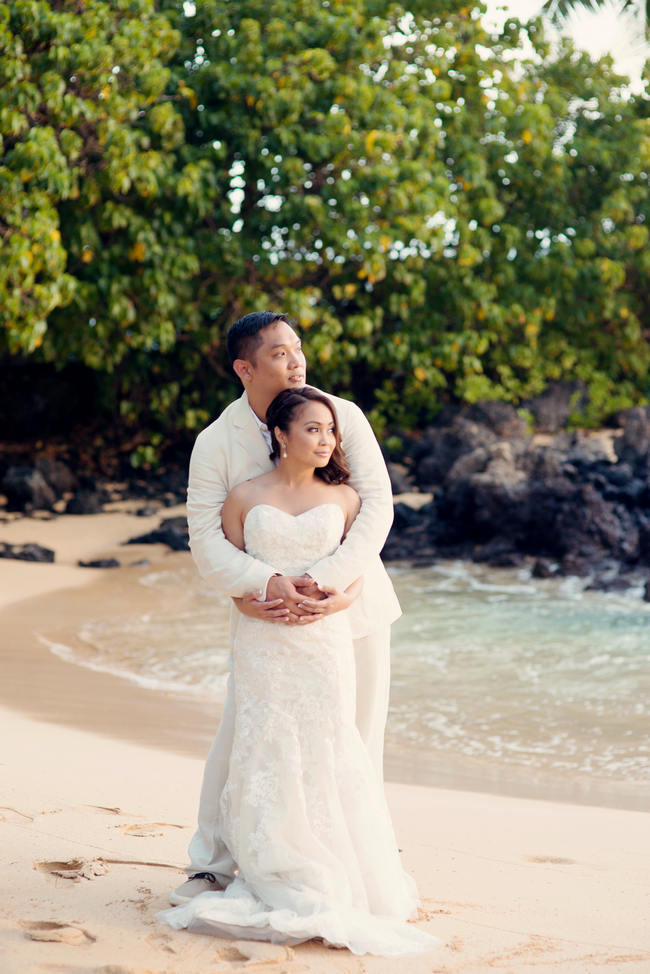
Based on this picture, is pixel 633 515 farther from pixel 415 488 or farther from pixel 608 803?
pixel 608 803

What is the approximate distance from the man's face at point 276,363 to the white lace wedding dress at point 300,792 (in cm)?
42

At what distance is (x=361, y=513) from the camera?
11.1 ft

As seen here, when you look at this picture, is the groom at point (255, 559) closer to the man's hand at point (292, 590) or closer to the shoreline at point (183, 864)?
the man's hand at point (292, 590)

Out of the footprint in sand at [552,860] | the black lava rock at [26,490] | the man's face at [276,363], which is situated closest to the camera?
the man's face at [276,363]

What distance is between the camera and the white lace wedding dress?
3094 millimetres

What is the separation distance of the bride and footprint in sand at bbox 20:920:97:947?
26 centimetres

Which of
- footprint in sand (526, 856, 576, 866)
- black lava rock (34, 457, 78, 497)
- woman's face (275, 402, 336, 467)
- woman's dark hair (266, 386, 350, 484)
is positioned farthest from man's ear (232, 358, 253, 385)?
black lava rock (34, 457, 78, 497)

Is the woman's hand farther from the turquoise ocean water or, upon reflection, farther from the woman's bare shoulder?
the turquoise ocean water

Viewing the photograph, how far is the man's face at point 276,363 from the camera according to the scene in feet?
11.1

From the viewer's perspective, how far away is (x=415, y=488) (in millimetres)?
15898

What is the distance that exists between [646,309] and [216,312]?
7808mm

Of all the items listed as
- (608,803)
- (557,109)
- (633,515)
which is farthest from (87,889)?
(557,109)

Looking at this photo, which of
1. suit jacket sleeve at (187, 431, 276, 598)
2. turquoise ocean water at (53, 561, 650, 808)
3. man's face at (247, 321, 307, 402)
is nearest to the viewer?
suit jacket sleeve at (187, 431, 276, 598)

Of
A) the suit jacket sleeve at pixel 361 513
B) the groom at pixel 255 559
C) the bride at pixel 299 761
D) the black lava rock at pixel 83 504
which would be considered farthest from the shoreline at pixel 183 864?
the black lava rock at pixel 83 504
